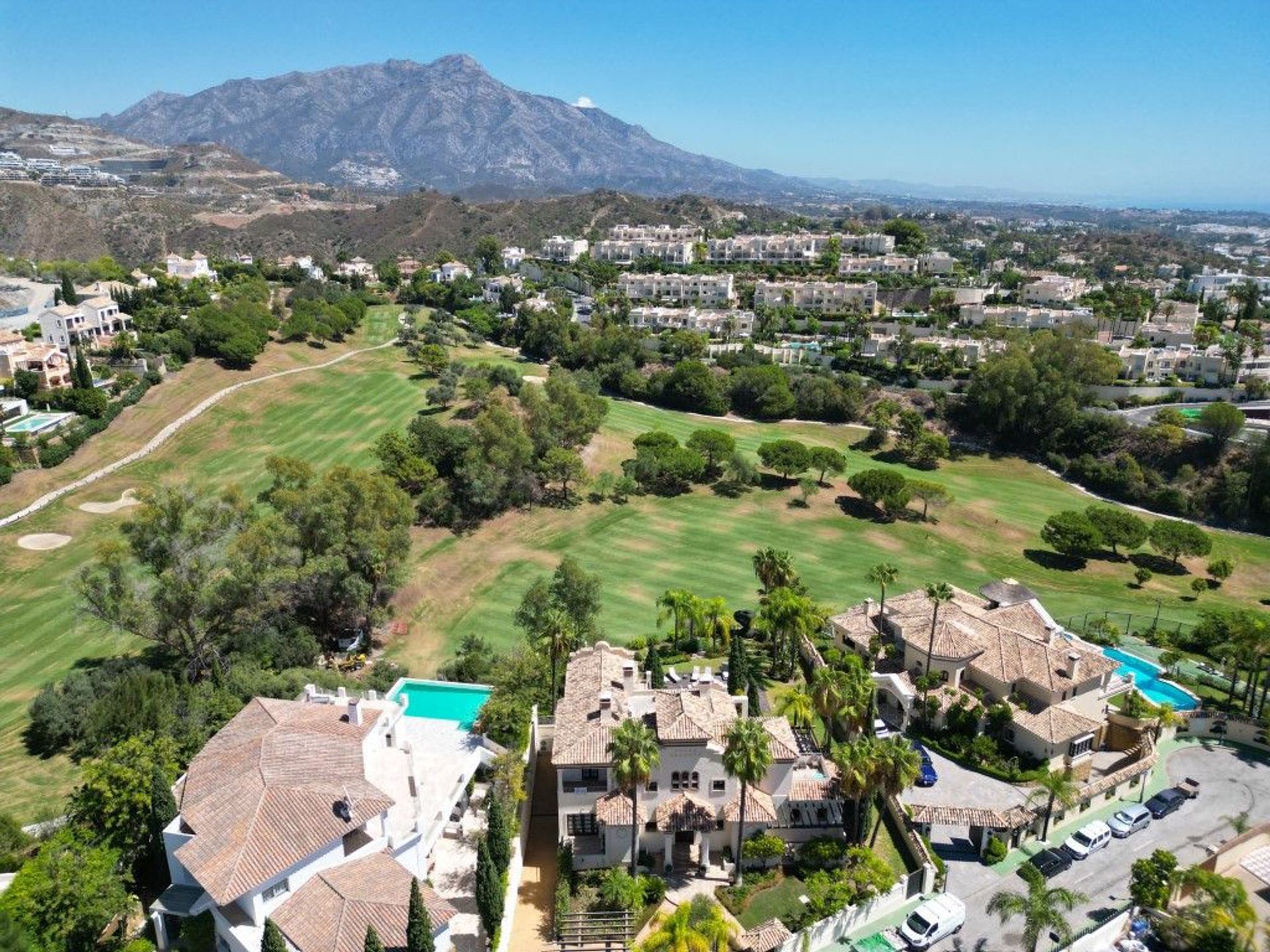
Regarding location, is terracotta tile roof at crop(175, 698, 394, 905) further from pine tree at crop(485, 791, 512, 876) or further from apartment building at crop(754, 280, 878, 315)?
apartment building at crop(754, 280, 878, 315)

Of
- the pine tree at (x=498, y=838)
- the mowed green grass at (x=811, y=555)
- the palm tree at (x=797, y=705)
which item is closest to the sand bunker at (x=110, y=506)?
the mowed green grass at (x=811, y=555)

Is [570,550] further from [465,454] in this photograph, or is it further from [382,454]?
[382,454]

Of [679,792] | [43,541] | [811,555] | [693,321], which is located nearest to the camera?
[679,792]

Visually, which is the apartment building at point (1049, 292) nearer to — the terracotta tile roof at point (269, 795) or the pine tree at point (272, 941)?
the terracotta tile roof at point (269, 795)

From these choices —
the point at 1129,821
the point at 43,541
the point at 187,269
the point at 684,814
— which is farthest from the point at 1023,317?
the point at 187,269

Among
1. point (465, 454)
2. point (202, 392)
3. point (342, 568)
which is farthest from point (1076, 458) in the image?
point (202, 392)

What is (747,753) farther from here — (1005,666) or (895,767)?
(1005,666)
